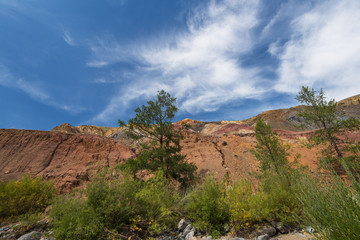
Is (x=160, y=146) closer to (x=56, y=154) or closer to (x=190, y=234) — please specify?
(x=190, y=234)

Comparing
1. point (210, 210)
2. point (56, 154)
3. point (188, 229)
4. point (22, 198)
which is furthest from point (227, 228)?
point (56, 154)

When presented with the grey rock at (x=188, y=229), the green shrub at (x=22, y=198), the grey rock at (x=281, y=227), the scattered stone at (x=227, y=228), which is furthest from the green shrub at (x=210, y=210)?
the green shrub at (x=22, y=198)

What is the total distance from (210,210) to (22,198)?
9.69 metres

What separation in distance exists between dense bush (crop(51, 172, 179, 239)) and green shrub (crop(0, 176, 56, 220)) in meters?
4.45

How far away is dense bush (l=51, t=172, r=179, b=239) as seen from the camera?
503 cm

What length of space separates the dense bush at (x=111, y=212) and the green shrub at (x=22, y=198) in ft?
14.6

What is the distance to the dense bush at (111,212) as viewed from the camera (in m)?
5.03

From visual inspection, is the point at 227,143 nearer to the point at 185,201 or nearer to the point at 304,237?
the point at 185,201

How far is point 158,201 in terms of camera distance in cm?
656

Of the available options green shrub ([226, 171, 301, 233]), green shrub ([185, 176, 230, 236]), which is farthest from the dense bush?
green shrub ([226, 171, 301, 233])

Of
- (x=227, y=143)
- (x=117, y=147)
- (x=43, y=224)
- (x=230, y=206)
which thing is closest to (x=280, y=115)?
(x=227, y=143)

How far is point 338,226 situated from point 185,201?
6430 mm

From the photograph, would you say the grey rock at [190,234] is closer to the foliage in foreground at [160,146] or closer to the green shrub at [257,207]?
the green shrub at [257,207]

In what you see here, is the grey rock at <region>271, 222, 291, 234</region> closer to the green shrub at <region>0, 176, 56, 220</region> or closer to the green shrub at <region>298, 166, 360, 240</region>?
the green shrub at <region>298, 166, 360, 240</region>
